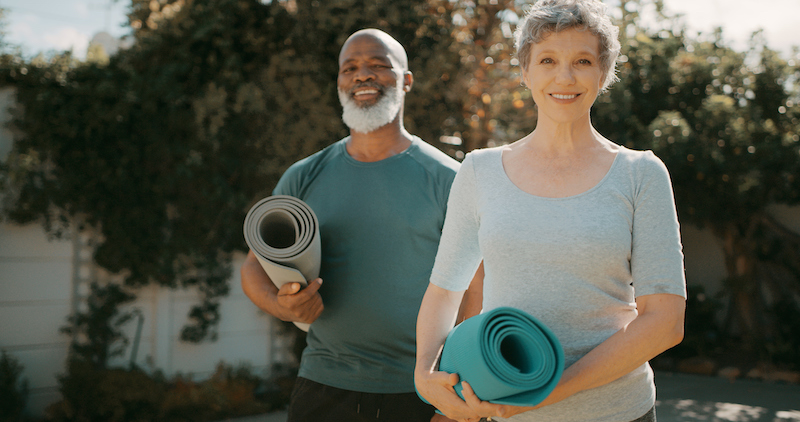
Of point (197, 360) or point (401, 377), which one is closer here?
point (401, 377)

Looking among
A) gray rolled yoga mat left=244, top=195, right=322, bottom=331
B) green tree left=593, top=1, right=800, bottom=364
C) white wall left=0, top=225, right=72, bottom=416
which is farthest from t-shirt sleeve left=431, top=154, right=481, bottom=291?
green tree left=593, top=1, right=800, bottom=364

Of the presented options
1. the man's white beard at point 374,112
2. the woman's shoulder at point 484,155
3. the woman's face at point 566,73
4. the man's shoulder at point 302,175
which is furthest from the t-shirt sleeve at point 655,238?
the man's shoulder at point 302,175

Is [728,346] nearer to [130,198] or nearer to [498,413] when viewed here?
[130,198]

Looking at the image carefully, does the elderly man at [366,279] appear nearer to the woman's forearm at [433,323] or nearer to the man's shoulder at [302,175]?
the man's shoulder at [302,175]

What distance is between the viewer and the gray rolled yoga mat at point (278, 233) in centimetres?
181

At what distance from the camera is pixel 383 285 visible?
2.08 m

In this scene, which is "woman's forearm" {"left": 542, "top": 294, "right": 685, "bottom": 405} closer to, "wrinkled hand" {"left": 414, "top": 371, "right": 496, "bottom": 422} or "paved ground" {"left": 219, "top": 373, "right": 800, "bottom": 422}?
"wrinkled hand" {"left": 414, "top": 371, "right": 496, "bottom": 422}

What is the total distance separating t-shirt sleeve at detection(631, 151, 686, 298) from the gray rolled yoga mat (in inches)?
37.7

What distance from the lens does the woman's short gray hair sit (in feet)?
4.31

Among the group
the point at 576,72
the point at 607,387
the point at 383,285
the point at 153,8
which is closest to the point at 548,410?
the point at 607,387

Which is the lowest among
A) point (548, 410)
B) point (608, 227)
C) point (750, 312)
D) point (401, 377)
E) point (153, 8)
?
point (750, 312)

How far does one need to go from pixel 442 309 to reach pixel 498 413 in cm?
34

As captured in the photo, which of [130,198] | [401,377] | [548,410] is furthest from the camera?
[130,198]

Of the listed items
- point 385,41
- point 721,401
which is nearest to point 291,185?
point 385,41
